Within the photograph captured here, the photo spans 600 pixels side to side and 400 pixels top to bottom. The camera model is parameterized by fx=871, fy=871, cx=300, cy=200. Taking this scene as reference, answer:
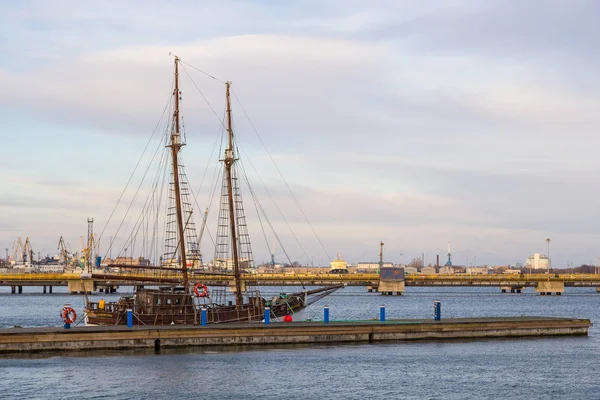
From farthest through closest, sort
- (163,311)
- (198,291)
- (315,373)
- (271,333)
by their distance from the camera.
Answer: (198,291) < (163,311) < (271,333) < (315,373)

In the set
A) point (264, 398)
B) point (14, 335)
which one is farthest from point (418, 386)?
point (14, 335)

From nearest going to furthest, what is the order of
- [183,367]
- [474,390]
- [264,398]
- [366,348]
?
[264,398] < [474,390] < [183,367] < [366,348]

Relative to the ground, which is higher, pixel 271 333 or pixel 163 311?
pixel 163 311

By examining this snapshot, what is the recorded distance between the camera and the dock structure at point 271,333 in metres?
54.1

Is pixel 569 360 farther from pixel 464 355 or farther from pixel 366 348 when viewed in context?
pixel 366 348

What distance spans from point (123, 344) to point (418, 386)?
764 inches

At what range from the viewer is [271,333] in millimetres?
59250

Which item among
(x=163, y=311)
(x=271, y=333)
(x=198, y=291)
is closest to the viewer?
(x=271, y=333)

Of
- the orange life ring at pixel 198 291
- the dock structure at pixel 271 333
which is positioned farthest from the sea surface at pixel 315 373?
the orange life ring at pixel 198 291

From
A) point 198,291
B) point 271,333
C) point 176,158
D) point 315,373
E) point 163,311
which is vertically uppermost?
point 176,158

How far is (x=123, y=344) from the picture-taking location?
5528cm

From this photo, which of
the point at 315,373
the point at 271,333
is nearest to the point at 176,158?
the point at 271,333

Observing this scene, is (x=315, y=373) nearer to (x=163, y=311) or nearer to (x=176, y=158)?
(x=163, y=311)

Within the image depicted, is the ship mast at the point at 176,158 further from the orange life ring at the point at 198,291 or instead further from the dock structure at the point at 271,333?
the dock structure at the point at 271,333
